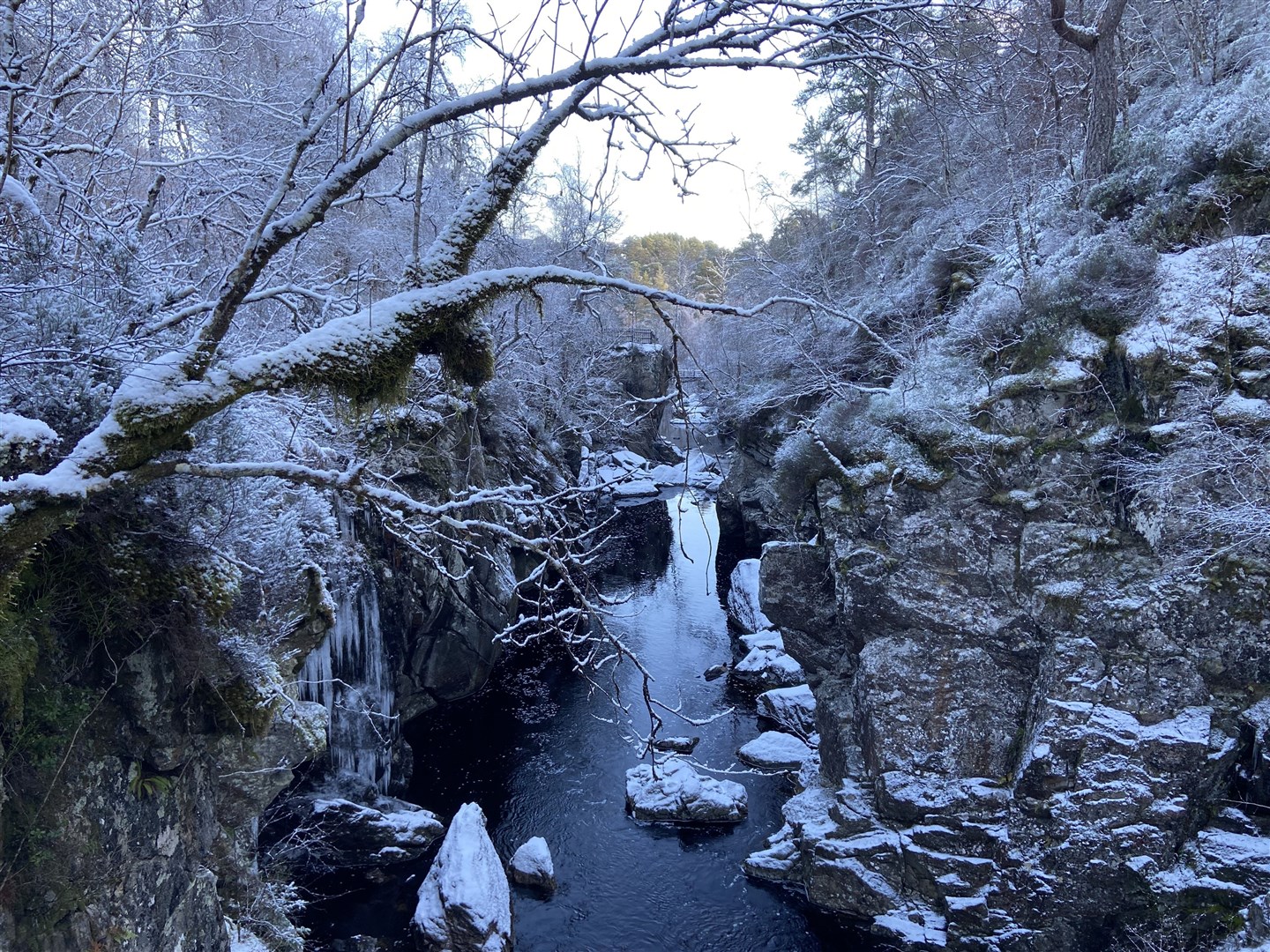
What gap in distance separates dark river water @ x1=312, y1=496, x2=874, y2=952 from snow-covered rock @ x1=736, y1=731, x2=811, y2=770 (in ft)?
0.95

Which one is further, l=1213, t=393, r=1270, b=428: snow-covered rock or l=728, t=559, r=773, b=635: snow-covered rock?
l=728, t=559, r=773, b=635: snow-covered rock

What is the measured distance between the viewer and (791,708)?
14484 mm

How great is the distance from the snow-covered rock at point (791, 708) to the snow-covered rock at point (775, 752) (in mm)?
480

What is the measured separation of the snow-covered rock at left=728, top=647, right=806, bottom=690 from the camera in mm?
15703

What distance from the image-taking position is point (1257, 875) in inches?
326

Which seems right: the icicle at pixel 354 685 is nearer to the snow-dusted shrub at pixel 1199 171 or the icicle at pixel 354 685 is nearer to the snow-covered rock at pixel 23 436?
the snow-covered rock at pixel 23 436

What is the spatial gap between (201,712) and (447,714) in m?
10.0

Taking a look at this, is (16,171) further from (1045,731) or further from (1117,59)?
(1117,59)

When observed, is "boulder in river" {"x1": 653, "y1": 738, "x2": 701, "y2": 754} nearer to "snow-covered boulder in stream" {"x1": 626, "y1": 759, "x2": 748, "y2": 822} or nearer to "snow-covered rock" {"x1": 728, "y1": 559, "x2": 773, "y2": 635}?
"snow-covered boulder in stream" {"x1": 626, "y1": 759, "x2": 748, "y2": 822}

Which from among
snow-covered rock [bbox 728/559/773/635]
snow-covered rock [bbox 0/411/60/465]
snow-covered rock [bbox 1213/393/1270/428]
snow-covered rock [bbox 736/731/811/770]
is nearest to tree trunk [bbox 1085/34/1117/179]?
snow-covered rock [bbox 1213/393/1270/428]

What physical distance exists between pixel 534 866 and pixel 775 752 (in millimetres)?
4781

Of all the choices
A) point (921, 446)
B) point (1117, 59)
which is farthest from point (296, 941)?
point (1117, 59)

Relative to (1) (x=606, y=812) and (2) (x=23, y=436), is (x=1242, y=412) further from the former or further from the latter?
(2) (x=23, y=436)

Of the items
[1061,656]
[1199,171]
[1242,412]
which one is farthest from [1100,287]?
[1061,656]
